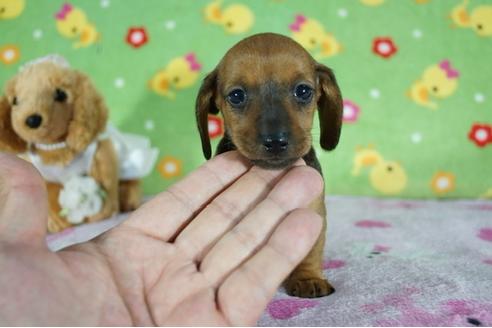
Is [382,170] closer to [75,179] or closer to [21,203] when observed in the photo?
[75,179]

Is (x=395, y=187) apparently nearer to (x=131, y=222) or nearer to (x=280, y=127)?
(x=280, y=127)

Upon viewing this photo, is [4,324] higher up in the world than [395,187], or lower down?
higher up

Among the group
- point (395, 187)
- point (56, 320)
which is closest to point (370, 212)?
point (395, 187)

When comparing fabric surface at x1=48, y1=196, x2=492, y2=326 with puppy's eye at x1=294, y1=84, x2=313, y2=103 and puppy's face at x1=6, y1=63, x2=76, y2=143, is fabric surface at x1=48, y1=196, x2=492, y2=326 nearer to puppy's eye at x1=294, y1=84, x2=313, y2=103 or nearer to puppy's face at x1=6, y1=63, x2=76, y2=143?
puppy's face at x1=6, y1=63, x2=76, y2=143

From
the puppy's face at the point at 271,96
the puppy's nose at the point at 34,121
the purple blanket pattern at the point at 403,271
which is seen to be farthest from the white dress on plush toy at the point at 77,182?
the purple blanket pattern at the point at 403,271

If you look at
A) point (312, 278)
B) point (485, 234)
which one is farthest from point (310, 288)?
point (485, 234)

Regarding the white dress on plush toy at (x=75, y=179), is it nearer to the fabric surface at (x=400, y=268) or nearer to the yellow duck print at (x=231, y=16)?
the fabric surface at (x=400, y=268)
